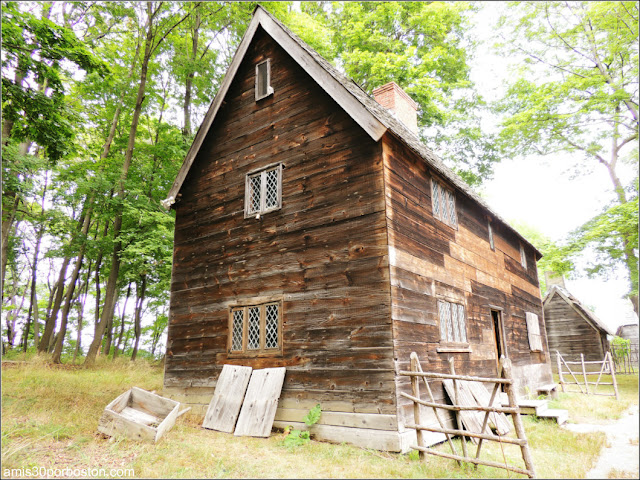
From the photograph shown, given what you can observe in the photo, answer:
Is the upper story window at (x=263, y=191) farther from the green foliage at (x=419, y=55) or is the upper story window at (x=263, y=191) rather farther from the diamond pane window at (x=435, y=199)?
the green foliage at (x=419, y=55)

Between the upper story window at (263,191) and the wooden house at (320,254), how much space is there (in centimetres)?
5

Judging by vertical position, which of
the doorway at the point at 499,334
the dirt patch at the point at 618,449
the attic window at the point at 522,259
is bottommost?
the dirt patch at the point at 618,449

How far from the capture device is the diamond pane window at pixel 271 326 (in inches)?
366

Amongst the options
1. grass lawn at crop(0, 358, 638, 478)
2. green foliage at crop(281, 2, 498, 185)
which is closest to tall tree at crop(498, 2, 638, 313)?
green foliage at crop(281, 2, 498, 185)

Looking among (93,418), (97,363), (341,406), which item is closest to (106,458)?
(93,418)

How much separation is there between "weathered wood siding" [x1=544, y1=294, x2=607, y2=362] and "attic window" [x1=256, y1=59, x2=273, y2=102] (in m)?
25.3

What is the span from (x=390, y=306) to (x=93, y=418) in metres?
6.61

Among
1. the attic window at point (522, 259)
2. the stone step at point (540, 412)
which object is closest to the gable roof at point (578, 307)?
the attic window at point (522, 259)

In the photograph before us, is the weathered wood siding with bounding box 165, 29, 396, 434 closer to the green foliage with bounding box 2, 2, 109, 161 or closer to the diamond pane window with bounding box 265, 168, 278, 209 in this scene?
the diamond pane window with bounding box 265, 168, 278, 209

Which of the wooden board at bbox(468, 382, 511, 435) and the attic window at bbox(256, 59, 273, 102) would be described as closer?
the wooden board at bbox(468, 382, 511, 435)

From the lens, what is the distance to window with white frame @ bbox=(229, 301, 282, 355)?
30.5ft

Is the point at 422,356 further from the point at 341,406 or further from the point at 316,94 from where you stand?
the point at 316,94

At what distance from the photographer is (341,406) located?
25.9 ft

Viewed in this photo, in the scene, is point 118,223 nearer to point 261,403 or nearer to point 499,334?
point 261,403
